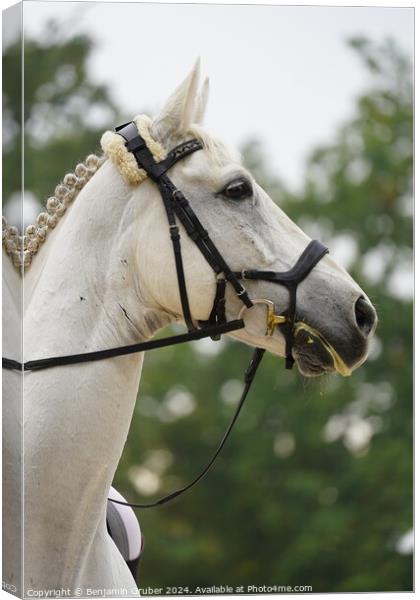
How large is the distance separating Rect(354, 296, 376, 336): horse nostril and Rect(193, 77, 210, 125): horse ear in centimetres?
110

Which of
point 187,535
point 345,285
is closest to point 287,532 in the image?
point 187,535

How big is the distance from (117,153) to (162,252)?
0.48m

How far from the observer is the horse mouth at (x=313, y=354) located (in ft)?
14.8

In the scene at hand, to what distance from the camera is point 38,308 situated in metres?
4.50

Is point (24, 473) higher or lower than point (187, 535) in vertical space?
higher

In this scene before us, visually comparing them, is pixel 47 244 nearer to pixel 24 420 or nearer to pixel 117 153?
pixel 117 153

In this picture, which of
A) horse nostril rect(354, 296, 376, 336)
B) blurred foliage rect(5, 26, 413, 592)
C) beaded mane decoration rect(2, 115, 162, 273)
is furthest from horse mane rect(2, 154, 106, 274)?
blurred foliage rect(5, 26, 413, 592)

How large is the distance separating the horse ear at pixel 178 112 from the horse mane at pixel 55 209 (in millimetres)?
294

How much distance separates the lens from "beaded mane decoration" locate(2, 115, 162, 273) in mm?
4555

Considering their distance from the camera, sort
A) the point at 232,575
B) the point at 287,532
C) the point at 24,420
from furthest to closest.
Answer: the point at 287,532
the point at 232,575
the point at 24,420

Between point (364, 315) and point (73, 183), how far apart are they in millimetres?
1391

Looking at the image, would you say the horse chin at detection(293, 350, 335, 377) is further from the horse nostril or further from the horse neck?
the horse neck

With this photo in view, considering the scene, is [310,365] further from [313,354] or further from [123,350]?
[123,350]

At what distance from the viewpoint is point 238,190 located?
453 centimetres
